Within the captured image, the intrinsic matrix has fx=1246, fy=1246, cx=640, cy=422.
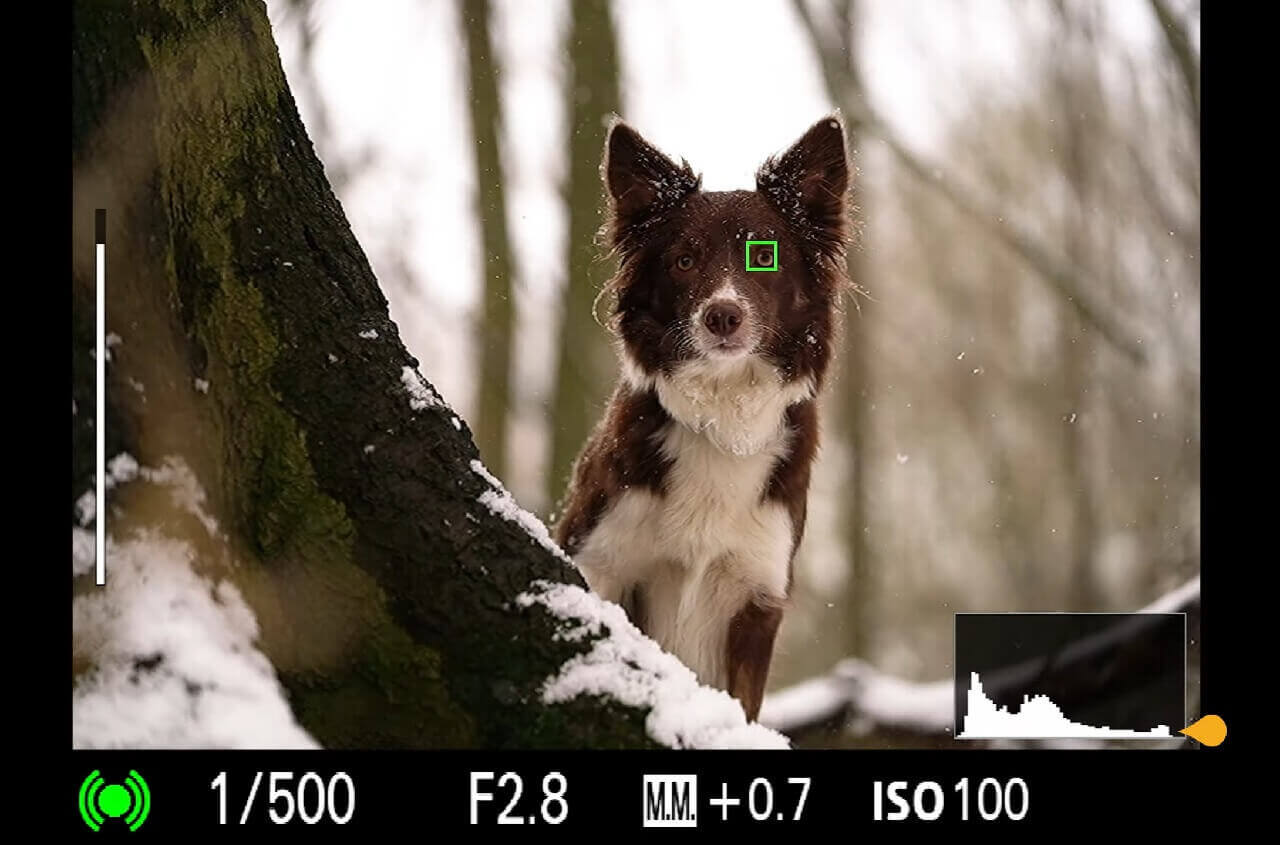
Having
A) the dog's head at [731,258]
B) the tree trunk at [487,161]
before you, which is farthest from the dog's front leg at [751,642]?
the tree trunk at [487,161]

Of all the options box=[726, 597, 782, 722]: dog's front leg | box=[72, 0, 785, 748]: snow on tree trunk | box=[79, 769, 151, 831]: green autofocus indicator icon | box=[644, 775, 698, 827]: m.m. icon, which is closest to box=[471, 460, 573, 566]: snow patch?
box=[72, 0, 785, 748]: snow on tree trunk

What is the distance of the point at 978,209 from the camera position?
18.1 feet

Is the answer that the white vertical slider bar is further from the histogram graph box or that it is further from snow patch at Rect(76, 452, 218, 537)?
Result: the histogram graph box

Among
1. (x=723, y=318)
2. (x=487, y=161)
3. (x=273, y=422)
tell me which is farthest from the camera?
(x=487, y=161)

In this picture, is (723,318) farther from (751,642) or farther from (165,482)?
(165,482)

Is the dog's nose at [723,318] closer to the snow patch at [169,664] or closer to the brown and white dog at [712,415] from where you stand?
the brown and white dog at [712,415]

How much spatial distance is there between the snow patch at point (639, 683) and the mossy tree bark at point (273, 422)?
3 cm

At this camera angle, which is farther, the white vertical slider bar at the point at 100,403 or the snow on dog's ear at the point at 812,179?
the snow on dog's ear at the point at 812,179

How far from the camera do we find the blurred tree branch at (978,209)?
4660 mm

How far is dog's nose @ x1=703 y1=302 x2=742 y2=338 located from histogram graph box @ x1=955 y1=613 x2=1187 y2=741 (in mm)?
1157

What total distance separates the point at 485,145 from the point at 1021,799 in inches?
120

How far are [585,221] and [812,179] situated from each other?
99 centimetres
